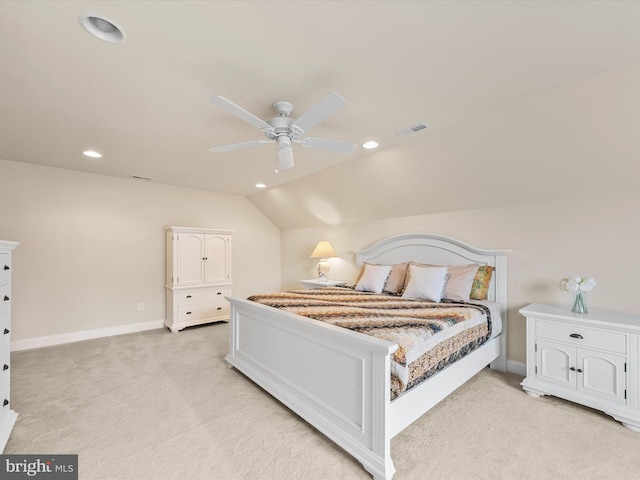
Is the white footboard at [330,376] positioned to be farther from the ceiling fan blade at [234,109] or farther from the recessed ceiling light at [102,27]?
the recessed ceiling light at [102,27]

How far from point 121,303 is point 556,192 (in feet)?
18.5

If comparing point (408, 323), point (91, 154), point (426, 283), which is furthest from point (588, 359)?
point (91, 154)

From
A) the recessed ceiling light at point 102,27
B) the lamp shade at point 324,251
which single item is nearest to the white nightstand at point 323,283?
the lamp shade at point 324,251

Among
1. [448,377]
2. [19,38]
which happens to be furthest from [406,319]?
[19,38]

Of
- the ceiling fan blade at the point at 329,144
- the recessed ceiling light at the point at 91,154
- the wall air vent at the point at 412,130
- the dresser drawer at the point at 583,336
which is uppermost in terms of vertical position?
the wall air vent at the point at 412,130

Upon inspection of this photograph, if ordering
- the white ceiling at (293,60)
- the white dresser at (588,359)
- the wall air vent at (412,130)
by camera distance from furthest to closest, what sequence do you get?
the wall air vent at (412,130)
the white dresser at (588,359)
the white ceiling at (293,60)

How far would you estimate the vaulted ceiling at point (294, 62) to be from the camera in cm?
139

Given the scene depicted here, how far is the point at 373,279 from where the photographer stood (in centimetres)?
376

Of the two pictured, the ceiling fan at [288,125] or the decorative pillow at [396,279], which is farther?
the decorative pillow at [396,279]

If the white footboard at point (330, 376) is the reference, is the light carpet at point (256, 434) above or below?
below

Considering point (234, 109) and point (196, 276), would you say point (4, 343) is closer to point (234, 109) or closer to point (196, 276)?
point (234, 109)

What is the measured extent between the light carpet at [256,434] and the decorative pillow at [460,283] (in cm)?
81

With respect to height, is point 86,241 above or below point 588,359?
above

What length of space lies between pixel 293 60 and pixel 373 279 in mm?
2680
